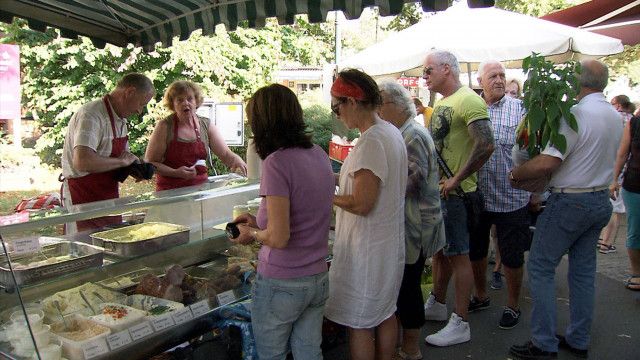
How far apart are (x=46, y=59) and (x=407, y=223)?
11036 millimetres

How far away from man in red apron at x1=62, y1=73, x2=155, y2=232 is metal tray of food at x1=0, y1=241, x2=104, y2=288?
112 cm

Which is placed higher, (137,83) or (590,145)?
(137,83)

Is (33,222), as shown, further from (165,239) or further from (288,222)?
(288,222)

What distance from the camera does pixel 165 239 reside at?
8.33 ft

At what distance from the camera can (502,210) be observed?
407cm

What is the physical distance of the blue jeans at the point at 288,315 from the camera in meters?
2.18

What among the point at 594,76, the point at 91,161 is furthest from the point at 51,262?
the point at 594,76

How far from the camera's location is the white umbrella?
545 centimetres

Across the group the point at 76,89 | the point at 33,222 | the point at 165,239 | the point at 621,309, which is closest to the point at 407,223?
the point at 165,239

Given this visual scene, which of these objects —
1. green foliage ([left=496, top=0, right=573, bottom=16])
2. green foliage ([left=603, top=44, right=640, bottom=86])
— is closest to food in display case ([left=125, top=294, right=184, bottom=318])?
green foliage ([left=496, top=0, right=573, bottom=16])

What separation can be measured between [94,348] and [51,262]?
0.42 meters

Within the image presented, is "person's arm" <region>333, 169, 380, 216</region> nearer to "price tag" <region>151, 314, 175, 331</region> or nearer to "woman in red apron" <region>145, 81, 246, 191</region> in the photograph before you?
"price tag" <region>151, 314, 175, 331</region>

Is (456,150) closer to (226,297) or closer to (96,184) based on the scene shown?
(226,297)

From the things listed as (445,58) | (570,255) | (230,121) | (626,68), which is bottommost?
(570,255)
